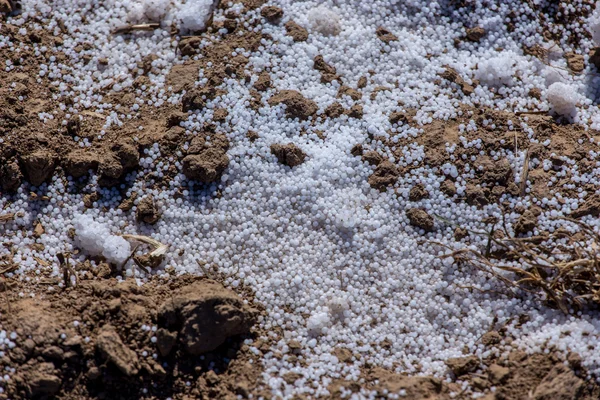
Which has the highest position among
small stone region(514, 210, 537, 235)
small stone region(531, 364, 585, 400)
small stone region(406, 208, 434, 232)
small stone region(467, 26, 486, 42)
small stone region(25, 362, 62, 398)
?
small stone region(467, 26, 486, 42)

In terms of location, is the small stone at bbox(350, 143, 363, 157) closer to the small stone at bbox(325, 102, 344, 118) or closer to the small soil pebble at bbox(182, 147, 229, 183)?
the small stone at bbox(325, 102, 344, 118)

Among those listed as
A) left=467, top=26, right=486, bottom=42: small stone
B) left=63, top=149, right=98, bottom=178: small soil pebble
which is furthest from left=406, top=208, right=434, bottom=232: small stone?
left=63, top=149, right=98, bottom=178: small soil pebble

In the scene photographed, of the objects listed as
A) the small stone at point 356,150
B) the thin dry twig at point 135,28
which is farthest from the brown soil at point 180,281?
the thin dry twig at point 135,28

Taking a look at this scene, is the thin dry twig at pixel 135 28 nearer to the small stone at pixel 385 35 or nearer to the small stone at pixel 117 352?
the small stone at pixel 385 35

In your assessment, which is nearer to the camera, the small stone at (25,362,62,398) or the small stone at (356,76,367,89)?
the small stone at (25,362,62,398)

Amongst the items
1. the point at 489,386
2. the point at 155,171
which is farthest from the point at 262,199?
the point at 489,386
